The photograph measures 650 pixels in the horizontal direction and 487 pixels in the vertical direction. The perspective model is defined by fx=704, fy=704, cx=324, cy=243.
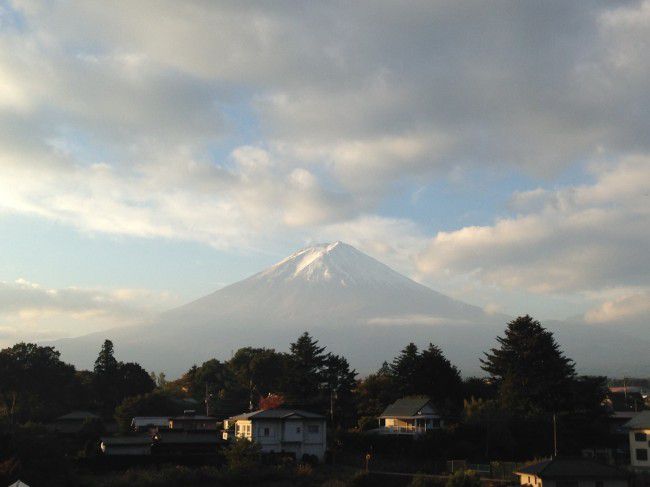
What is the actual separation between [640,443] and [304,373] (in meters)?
33.4

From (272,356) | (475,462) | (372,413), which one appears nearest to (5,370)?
(272,356)

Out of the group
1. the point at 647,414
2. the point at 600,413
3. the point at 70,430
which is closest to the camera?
the point at 647,414

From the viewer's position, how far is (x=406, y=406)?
2307 inches

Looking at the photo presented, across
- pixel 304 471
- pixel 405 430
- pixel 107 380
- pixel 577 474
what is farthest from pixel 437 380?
pixel 107 380

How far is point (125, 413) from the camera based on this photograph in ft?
236

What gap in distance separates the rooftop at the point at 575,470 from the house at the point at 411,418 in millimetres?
19246

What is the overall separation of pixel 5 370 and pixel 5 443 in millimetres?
49510

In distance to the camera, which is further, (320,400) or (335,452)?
(320,400)

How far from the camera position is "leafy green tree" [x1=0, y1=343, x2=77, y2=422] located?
8000 cm

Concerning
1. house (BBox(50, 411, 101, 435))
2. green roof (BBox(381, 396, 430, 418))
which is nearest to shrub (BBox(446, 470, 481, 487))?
green roof (BBox(381, 396, 430, 418))

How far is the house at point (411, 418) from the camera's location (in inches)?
2233

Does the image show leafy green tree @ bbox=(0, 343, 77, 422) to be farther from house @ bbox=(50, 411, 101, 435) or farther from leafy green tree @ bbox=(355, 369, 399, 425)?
leafy green tree @ bbox=(355, 369, 399, 425)

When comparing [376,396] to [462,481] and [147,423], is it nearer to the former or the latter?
[147,423]

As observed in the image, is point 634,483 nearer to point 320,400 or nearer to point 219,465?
point 219,465
